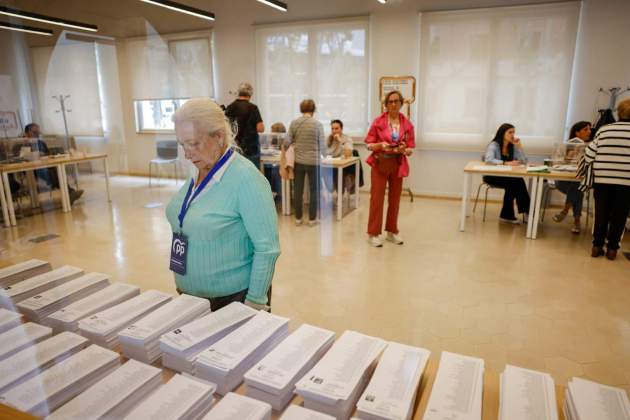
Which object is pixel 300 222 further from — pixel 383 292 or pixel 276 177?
pixel 383 292

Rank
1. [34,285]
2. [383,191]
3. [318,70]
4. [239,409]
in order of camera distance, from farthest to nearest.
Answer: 1. [318,70]
2. [383,191]
3. [34,285]
4. [239,409]

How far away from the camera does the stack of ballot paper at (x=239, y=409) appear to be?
774 mm

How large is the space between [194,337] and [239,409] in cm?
24

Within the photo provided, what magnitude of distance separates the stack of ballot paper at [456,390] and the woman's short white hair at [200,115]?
934 mm

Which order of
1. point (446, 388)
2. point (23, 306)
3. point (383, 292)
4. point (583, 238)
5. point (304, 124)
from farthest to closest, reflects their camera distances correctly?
point (304, 124), point (583, 238), point (383, 292), point (23, 306), point (446, 388)

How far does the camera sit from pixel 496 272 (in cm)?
342

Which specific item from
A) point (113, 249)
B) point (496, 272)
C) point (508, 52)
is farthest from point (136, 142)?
point (508, 52)

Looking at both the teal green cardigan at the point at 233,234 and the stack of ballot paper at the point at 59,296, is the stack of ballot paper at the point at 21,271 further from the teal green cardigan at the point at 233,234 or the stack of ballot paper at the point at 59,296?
the teal green cardigan at the point at 233,234

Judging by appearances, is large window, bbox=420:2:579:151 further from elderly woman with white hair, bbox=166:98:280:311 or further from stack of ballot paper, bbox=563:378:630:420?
stack of ballot paper, bbox=563:378:630:420

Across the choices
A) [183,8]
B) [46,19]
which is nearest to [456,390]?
[46,19]

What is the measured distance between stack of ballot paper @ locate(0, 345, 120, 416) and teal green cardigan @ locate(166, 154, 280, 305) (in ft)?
1.52

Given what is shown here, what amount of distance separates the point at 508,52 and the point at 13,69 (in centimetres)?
570

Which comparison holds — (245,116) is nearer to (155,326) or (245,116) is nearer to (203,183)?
(203,183)

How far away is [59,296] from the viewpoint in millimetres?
1215
